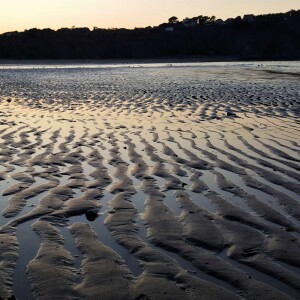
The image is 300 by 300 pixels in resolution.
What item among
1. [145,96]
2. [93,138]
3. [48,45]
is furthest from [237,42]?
[93,138]

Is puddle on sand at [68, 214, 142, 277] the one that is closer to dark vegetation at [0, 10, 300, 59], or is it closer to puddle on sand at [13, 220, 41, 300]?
puddle on sand at [13, 220, 41, 300]

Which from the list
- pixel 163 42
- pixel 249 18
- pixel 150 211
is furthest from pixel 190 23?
pixel 150 211

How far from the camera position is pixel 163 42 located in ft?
408

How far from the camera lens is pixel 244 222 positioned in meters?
5.02

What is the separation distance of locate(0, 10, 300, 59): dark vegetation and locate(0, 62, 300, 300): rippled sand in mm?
103090

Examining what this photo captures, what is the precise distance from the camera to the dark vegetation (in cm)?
11488

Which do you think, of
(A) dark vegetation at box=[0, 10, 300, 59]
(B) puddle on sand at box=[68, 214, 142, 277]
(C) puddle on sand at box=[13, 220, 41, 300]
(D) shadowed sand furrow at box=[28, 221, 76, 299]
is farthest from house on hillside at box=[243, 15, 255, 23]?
(D) shadowed sand furrow at box=[28, 221, 76, 299]

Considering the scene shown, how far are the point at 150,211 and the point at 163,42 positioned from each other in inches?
4824

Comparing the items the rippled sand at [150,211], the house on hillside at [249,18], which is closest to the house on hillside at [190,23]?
the house on hillside at [249,18]

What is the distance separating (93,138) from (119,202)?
4885 millimetres

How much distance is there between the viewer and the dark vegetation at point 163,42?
4523 inches

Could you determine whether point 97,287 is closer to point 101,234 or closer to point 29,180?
point 101,234

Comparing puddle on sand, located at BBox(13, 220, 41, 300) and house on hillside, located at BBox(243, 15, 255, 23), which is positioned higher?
house on hillside, located at BBox(243, 15, 255, 23)

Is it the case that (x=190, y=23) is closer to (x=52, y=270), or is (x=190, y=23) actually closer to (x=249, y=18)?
(x=249, y=18)
